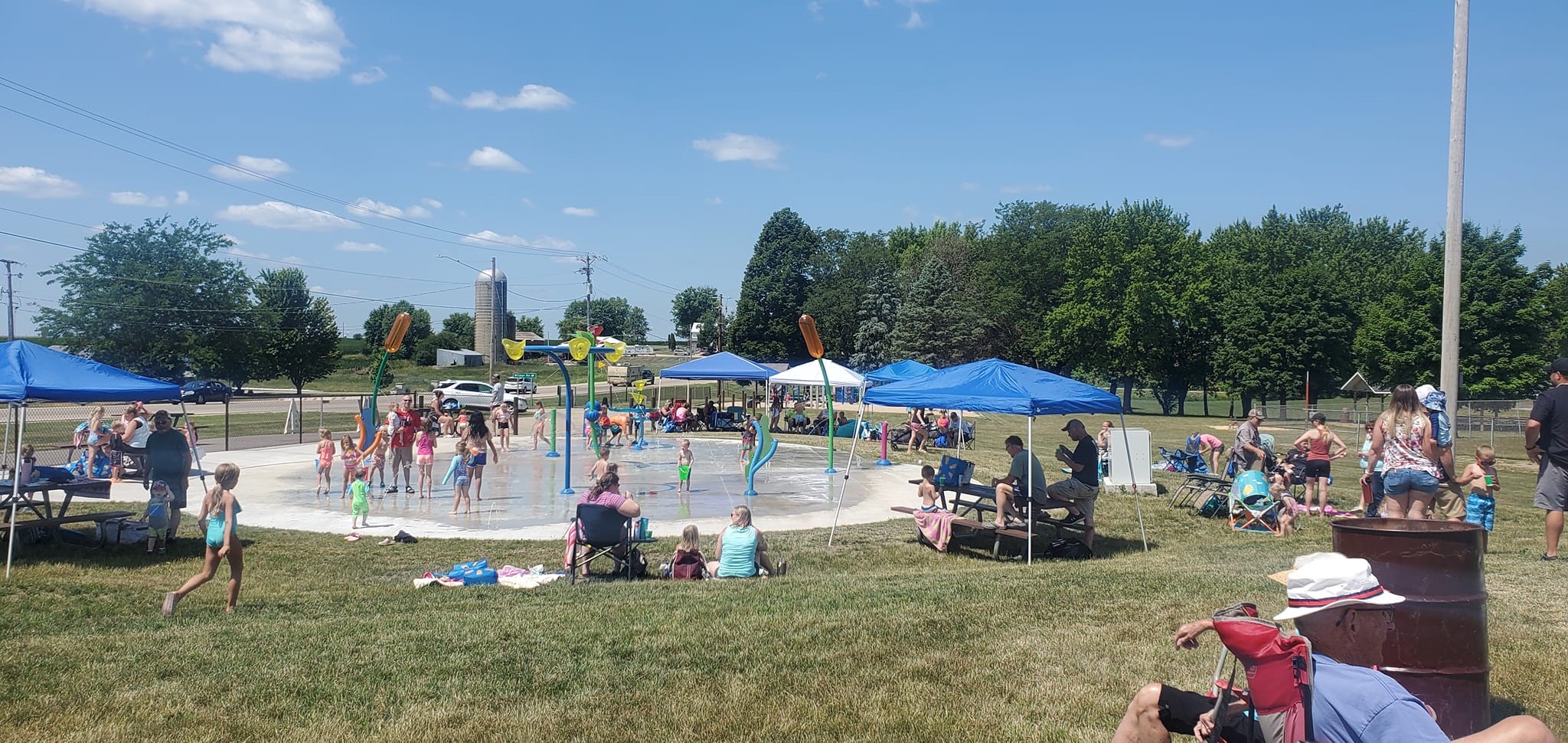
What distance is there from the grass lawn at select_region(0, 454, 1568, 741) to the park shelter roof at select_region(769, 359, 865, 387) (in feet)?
39.3

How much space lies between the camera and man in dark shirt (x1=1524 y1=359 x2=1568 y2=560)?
7930mm

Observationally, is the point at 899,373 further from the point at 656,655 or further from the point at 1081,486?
the point at 656,655

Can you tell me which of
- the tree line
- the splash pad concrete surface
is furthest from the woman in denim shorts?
the tree line

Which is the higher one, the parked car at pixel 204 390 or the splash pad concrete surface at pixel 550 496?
the parked car at pixel 204 390

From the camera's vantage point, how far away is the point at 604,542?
31.7 feet

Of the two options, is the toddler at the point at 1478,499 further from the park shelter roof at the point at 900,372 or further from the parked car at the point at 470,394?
the parked car at the point at 470,394

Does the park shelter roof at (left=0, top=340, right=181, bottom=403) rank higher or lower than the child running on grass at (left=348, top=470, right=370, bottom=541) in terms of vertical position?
higher

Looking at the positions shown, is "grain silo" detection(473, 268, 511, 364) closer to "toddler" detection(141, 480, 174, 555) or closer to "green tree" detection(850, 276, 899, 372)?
"green tree" detection(850, 276, 899, 372)

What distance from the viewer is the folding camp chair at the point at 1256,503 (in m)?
13.1

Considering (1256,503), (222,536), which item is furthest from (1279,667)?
(1256,503)

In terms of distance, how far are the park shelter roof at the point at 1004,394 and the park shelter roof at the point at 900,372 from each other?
15.1m

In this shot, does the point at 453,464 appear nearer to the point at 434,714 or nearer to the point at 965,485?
the point at 965,485

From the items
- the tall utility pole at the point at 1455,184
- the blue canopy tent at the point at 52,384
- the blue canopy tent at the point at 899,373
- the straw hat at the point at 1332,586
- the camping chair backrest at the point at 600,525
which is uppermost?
the tall utility pole at the point at 1455,184

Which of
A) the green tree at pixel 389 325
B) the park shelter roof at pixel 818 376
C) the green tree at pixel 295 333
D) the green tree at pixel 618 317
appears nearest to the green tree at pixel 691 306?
the green tree at pixel 618 317
